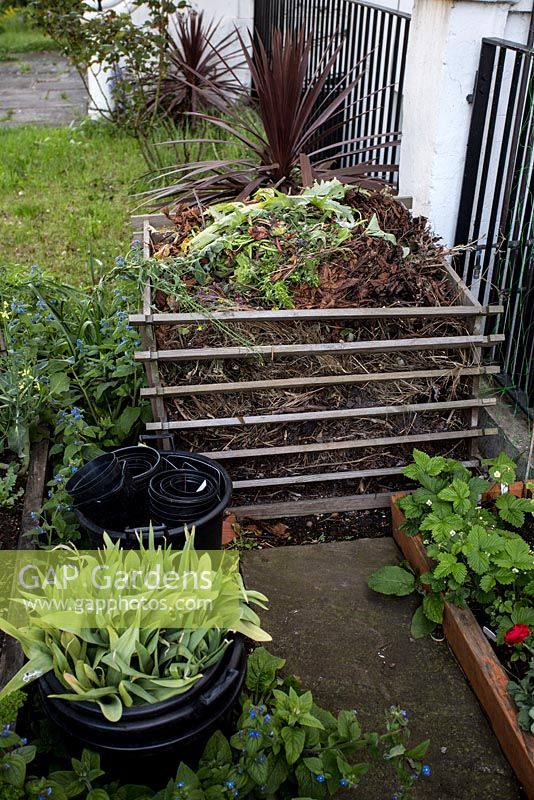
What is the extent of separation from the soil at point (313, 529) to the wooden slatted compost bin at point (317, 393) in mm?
42

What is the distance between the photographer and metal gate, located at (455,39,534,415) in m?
3.34

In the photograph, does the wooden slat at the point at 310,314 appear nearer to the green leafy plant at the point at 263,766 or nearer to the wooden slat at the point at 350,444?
the wooden slat at the point at 350,444

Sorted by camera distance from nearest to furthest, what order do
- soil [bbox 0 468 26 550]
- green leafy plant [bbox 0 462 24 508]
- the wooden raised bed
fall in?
the wooden raised bed, soil [bbox 0 468 26 550], green leafy plant [bbox 0 462 24 508]

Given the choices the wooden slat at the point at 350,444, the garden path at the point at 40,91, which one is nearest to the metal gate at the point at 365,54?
the wooden slat at the point at 350,444

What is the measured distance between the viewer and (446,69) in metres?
3.43

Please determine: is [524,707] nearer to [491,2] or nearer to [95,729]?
[95,729]

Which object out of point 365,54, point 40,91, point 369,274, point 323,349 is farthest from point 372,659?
point 40,91

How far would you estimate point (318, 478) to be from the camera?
3.25 metres

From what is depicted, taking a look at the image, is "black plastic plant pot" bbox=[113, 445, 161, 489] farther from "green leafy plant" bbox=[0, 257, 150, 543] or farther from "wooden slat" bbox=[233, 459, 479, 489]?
"wooden slat" bbox=[233, 459, 479, 489]

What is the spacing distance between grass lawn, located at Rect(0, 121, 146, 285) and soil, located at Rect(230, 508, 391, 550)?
2.07m

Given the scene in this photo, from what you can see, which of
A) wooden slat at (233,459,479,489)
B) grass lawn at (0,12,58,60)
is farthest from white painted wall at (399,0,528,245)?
grass lawn at (0,12,58,60)

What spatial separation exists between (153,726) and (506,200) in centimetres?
275

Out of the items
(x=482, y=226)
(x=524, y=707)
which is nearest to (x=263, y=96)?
(x=482, y=226)

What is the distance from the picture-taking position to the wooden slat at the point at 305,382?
10.1ft
